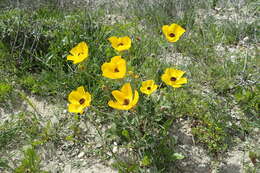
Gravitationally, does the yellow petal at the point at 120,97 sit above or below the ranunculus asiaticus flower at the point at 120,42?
below

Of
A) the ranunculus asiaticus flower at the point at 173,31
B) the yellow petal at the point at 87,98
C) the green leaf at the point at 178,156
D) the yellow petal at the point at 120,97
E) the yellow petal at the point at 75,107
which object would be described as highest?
the ranunculus asiaticus flower at the point at 173,31

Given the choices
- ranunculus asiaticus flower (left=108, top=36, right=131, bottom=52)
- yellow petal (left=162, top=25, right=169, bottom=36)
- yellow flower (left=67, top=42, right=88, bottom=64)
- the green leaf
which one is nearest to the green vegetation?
the green leaf

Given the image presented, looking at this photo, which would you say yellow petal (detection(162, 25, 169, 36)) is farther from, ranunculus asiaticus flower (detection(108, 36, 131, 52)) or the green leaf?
the green leaf

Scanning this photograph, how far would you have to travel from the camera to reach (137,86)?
96.7 inches

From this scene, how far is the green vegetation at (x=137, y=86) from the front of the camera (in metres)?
2.25

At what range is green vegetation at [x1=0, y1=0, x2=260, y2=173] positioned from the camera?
2252 mm

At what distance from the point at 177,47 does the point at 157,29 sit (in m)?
0.49

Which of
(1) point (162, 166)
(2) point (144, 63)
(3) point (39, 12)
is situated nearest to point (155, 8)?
(2) point (144, 63)

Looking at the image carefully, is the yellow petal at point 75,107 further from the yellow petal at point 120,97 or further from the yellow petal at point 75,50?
the yellow petal at point 75,50

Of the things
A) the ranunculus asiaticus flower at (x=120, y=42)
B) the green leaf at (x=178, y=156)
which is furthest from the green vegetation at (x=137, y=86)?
the ranunculus asiaticus flower at (x=120, y=42)

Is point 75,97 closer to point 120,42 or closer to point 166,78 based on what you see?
point 120,42

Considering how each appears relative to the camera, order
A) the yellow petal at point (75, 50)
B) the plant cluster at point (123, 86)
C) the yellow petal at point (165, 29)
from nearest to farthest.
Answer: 1. the plant cluster at point (123, 86)
2. the yellow petal at point (165, 29)
3. the yellow petal at point (75, 50)

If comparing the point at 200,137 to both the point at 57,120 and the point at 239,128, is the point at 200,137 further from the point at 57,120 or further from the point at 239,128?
the point at 57,120

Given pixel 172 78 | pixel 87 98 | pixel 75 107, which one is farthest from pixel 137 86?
pixel 75 107
